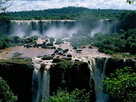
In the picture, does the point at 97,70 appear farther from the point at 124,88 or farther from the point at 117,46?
the point at 124,88

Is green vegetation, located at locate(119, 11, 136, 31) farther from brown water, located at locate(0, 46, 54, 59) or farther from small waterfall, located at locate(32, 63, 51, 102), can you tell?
small waterfall, located at locate(32, 63, 51, 102)

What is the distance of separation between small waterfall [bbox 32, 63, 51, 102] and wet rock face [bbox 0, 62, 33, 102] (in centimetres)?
65

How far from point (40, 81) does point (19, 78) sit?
92.0 inches

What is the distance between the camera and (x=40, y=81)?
86.9 ft

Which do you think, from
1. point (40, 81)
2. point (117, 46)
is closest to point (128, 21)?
point (117, 46)

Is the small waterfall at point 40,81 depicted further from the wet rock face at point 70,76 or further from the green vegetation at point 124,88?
the green vegetation at point 124,88

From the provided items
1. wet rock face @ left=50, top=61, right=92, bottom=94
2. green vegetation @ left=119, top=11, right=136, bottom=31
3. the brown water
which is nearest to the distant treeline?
green vegetation @ left=119, top=11, right=136, bottom=31

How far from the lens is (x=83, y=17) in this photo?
6384 cm

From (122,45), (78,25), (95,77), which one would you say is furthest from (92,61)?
(78,25)

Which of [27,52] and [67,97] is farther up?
[67,97]

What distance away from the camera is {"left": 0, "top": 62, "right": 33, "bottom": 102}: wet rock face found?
89.0 feet

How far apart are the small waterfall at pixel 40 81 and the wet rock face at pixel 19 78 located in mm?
647

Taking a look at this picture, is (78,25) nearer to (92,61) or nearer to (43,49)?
(43,49)

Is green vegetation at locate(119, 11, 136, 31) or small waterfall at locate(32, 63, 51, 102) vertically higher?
green vegetation at locate(119, 11, 136, 31)
